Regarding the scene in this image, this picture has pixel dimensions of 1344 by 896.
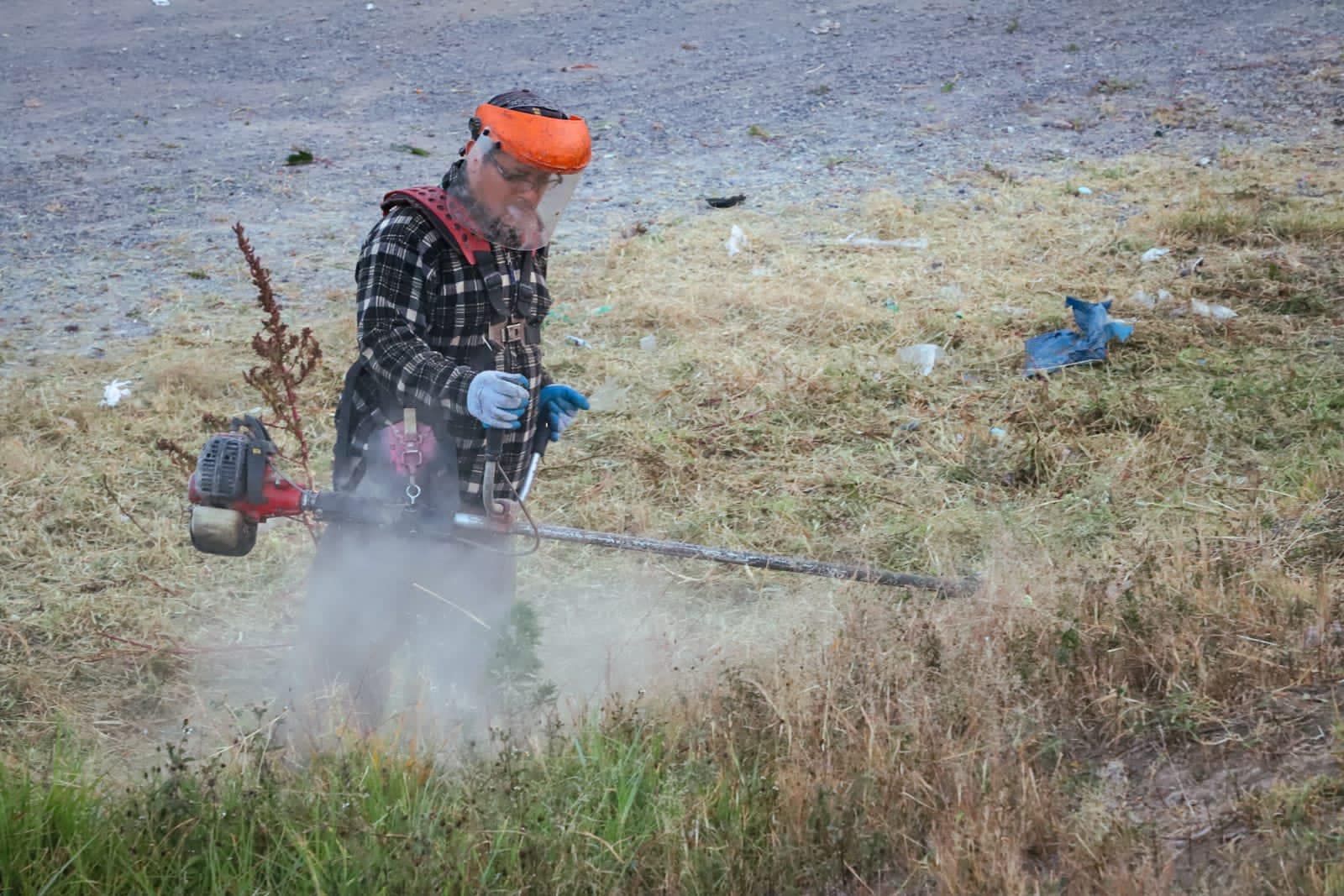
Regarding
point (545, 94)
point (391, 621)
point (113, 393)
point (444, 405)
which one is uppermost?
point (444, 405)

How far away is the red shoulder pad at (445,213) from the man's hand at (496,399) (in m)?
0.30

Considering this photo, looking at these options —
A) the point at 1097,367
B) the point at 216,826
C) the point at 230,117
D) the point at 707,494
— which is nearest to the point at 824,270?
the point at 1097,367

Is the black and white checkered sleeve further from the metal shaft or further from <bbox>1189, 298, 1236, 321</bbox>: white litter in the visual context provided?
<bbox>1189, 298, 1236, 321</bbox>: white litter

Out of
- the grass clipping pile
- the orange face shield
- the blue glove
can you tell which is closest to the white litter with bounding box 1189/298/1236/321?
the grass clipping pile

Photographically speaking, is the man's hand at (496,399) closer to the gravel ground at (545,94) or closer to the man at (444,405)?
the man at (444,405)

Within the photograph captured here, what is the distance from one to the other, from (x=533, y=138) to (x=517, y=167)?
8 centimetres

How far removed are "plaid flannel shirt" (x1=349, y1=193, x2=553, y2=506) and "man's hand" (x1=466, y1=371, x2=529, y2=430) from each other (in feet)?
0.12

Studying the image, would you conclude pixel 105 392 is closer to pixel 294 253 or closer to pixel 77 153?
pixel 294 253

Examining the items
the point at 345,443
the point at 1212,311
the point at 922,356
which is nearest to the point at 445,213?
the point at 345,443

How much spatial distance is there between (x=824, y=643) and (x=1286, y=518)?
142 cm

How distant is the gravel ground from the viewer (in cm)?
667

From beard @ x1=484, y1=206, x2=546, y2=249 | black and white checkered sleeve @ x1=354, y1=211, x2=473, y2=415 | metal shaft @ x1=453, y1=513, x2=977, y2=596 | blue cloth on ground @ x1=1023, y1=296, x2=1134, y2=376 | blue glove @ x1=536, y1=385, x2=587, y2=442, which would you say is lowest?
blue cloth on ground @ x1=1023, y1=296, x2=1134, y2=376

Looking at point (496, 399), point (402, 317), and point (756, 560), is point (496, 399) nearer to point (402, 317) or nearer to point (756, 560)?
point (402, 317)

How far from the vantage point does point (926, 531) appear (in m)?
3.77
